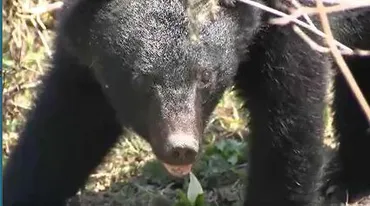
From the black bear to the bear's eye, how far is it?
1cm

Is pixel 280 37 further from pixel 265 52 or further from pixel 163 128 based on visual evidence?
pixel 163 128

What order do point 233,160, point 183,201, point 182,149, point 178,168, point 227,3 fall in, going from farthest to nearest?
1. point 233,160
2. point 183,201
3. point 227,3
4. point 178,168
5. point 182,149

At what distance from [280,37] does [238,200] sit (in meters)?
1.09

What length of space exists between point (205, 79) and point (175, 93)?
0.46ft

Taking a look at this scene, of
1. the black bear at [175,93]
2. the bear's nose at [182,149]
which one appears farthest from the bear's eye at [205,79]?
the bear's nose at [182,149]

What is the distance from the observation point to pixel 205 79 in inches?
122

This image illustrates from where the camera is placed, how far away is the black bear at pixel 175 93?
9.89ft

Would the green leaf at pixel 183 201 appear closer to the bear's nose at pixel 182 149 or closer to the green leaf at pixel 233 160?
the green leaf at pixel 233 160

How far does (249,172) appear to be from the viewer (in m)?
3.74

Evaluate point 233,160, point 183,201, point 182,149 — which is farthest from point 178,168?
point 233,160

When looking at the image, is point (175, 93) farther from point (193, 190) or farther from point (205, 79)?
point (193, 190)

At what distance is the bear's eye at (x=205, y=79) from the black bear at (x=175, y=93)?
15 millimetres

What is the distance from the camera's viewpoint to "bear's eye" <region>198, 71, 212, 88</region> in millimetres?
3084

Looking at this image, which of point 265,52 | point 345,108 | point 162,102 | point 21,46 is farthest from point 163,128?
point 21,46
